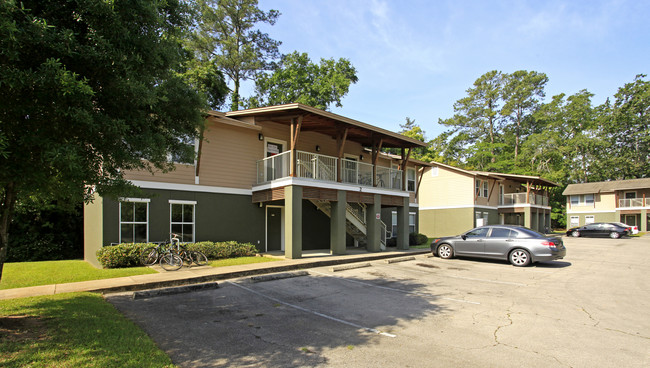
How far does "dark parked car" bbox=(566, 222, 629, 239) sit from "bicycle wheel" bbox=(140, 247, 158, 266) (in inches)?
1457

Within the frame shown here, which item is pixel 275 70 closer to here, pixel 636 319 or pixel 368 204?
pixel 368 204

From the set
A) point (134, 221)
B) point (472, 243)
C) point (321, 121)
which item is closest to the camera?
point (134, 221)

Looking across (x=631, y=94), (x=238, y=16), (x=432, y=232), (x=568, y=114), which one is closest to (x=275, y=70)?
(x=238, y=16)

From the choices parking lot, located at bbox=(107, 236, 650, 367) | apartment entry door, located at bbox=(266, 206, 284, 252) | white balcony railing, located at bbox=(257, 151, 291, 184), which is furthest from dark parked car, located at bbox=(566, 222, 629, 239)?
white balcony railing, located at bbox=(257, 151, 291, 184)

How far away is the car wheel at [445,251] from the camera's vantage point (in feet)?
50.5

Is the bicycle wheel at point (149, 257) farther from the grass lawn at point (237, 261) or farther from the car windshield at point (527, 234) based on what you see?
the car windshield at point (527, 234)

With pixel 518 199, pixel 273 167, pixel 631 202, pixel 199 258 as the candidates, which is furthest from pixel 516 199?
pixel 199 258

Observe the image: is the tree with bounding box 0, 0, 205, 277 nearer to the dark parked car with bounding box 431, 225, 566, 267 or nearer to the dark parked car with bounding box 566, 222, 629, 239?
the dark parked car with bounding box 431, 225, 566, 267

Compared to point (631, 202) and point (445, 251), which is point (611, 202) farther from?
point (445, 251)

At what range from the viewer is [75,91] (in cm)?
457

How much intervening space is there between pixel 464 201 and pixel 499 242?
17.0 metres

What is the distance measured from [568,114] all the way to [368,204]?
51.0m

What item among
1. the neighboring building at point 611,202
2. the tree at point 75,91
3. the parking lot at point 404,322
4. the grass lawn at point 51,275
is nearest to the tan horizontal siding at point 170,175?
the grass lawn at point 51,275

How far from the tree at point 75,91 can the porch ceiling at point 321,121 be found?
7.53m
